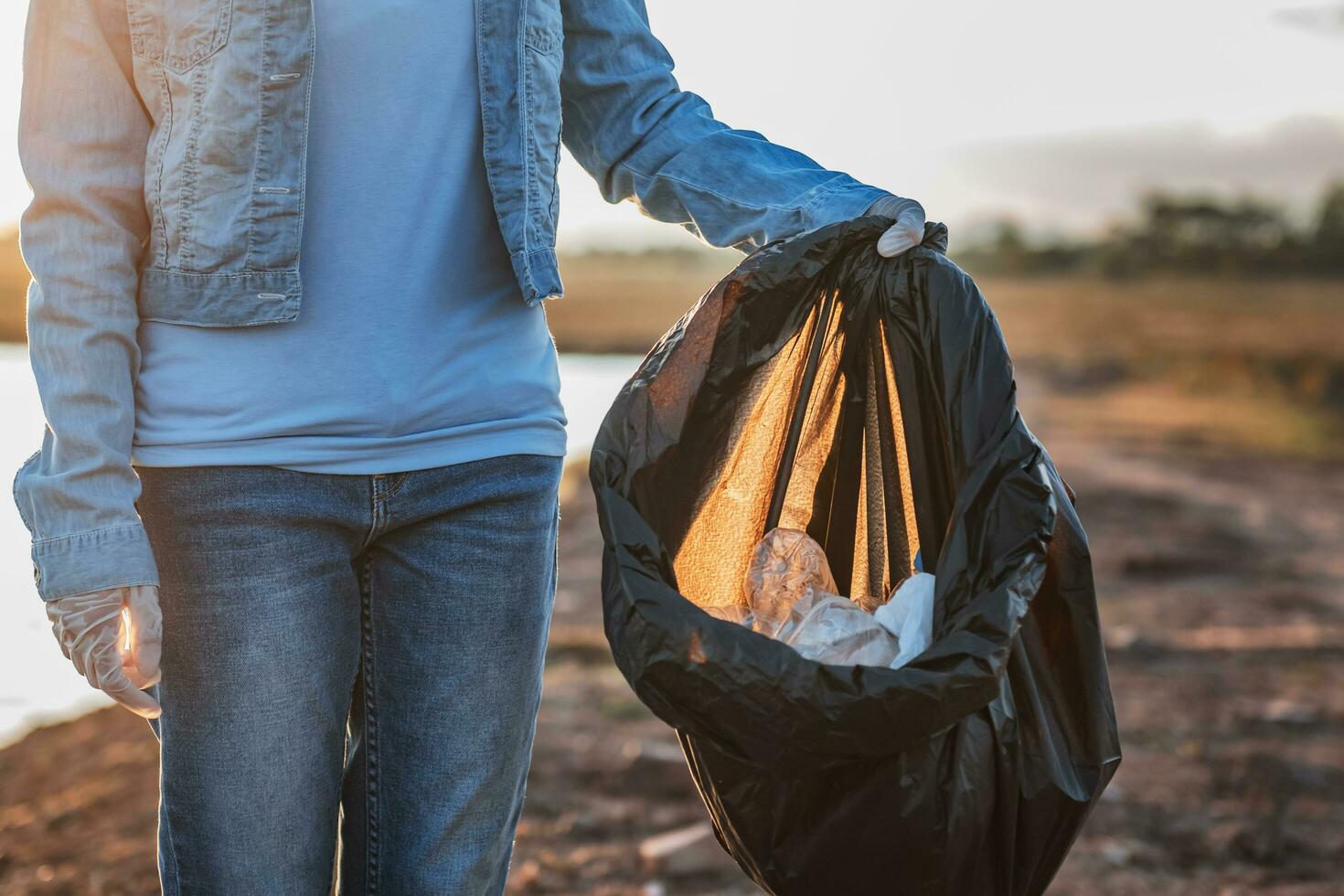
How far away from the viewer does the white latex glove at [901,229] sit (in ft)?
4.37

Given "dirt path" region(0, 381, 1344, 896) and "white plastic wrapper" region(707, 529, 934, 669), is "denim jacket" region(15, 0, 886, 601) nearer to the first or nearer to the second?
"white plastic wrapper" region(707, 529, 934, 669)

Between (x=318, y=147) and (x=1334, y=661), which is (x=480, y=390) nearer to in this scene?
(x=318, y=147)

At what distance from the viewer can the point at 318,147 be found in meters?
1.30

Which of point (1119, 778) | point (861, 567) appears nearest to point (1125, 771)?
point (1119, 778)

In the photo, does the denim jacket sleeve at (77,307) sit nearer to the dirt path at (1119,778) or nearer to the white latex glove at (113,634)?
the white latex glove at (113,634)

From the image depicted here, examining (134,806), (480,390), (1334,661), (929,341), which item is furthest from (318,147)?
(1334,661)

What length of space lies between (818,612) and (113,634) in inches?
29.2

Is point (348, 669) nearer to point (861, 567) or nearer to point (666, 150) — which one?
point (861, 567)

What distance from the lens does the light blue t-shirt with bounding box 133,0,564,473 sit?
4.16 feet

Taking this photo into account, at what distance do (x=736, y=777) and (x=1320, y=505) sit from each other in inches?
362

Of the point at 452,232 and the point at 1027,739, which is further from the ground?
the point at 452,232

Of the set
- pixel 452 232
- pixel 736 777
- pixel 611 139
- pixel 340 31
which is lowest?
pixel 736 777

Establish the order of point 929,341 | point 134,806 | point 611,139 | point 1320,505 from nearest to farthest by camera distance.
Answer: point 929,341 → point 611,139 → point 134,806 → point 1320,505

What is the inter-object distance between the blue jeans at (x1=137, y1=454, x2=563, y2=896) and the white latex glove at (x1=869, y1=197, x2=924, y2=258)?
0.48 m
